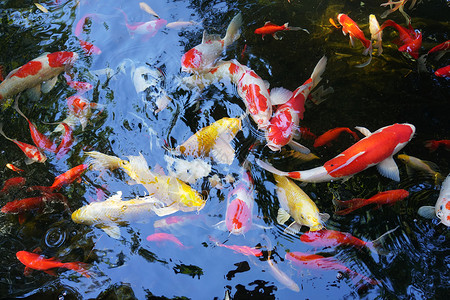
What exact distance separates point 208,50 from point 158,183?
1.61 m

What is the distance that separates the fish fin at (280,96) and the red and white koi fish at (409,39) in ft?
4.22

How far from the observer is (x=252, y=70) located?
12.3 feet

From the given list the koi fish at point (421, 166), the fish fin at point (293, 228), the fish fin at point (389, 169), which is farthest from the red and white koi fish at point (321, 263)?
the koi fish at point (421, 166)

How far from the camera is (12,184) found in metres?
3.32

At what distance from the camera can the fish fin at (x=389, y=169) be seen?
9.95 feet

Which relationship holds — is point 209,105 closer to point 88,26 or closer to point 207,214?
point 207,214

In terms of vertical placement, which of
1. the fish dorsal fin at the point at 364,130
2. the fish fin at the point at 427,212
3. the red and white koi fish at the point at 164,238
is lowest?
the fish fin at the point at 427,212

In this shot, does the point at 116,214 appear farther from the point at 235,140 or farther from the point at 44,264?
the point at 235,140

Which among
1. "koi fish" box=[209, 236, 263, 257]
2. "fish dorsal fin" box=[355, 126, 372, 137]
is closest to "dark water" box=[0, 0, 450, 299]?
"koi fish" box=[209, 236, 263, 257]

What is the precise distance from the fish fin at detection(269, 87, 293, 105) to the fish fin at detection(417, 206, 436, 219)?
1463mm

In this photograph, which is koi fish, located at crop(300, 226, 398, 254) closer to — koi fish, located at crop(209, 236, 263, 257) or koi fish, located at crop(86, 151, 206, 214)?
koi fish, located at crop(209, 236, 263, 257)

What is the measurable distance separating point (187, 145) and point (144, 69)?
3.69 ft

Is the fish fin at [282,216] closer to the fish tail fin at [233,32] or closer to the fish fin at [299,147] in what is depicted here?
the fish fin at [299,147]

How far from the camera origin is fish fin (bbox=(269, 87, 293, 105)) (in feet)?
11.2
